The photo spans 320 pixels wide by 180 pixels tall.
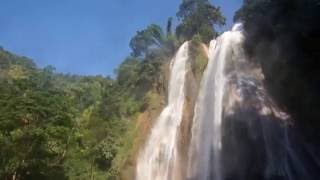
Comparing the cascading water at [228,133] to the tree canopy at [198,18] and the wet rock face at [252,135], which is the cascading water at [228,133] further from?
the tree canopy at [198,18]

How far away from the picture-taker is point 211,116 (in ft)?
72.5

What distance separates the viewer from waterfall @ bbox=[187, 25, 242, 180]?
2056 centimetres

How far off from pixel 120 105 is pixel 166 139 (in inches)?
200

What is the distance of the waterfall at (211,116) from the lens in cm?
2056

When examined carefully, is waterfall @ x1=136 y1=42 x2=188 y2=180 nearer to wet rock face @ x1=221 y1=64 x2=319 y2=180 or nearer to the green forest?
the green forest

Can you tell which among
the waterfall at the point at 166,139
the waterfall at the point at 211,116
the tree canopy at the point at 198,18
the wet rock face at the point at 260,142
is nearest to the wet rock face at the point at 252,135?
the wet rock face at the point at 260,142

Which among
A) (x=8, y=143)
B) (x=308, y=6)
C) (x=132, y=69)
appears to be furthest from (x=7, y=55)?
(x=308, y=6)

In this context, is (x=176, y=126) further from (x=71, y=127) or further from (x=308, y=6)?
(x=308, y=6)

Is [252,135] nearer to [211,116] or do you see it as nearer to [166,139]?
[211,116]

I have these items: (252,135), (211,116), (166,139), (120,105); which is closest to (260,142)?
(252,135)

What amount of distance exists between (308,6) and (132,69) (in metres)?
15.4

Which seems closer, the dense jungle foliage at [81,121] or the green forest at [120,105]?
the green forest at [120,105]

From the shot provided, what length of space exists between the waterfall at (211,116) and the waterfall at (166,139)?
113 centimetres

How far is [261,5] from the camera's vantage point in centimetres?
2380
